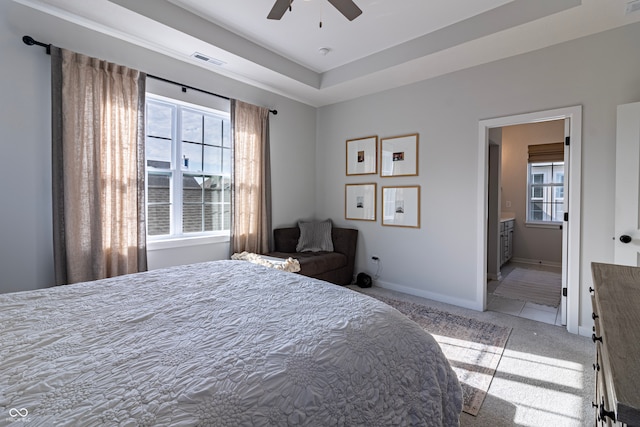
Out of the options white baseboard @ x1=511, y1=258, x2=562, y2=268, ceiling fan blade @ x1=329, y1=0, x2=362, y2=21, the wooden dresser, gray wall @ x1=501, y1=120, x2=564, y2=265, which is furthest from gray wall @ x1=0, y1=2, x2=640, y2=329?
white baseboard @ x1=511, y1=258, x2=562, y2=268

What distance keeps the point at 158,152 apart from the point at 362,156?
2634 millimetres

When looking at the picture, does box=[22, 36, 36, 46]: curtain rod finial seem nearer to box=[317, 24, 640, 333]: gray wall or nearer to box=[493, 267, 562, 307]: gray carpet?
box=[317, 24, 640, 333]: gray wall

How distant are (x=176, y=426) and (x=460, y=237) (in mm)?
3389

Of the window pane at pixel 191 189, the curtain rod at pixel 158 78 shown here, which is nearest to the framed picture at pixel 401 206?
the curtain rod at pixel 158 78

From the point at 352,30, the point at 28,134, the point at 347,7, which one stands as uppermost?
the point at 352,30

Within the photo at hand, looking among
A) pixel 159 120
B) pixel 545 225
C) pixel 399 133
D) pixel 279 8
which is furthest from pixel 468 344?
pixel 545 225

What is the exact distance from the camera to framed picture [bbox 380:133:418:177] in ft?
12.2

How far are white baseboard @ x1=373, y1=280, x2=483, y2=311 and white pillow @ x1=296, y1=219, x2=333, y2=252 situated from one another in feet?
2.98

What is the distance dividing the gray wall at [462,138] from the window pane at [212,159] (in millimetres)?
1719

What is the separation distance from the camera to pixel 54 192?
2316mm

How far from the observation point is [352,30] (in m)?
2.95

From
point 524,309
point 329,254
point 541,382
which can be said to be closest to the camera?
point 541,382

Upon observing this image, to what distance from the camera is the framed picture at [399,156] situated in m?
3.72

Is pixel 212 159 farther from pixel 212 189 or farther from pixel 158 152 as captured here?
pixel 158 152
